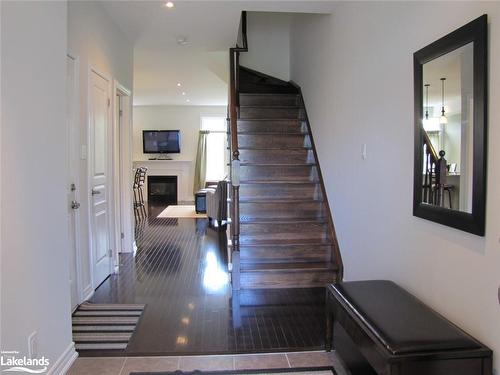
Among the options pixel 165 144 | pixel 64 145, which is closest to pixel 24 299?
pixel 64 145

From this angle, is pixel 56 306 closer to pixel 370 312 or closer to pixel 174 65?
pixel 370 312

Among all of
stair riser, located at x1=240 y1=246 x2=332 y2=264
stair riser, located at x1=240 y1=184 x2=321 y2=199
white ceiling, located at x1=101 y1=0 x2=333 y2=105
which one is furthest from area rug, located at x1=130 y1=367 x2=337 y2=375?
white ceiling, located at x1=101 y1=0 x2=333 y2=105

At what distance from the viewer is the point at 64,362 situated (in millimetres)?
2234

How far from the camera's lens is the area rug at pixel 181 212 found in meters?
8.24

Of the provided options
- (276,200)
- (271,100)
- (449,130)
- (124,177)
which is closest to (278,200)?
(276,200)

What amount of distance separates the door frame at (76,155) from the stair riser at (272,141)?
2235mm

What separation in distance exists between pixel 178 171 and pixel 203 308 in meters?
8.36

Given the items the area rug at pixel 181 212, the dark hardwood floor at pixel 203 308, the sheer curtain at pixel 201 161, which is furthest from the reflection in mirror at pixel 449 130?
the sheer curtain at pixel 201 161

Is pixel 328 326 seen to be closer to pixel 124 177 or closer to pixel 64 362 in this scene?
pixel 64 362

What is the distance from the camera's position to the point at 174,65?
636 centimetres

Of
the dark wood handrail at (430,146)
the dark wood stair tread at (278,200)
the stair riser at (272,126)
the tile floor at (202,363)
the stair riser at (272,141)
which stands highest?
the stair riser at (272,126)

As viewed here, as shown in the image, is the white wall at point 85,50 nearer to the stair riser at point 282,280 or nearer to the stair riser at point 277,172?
the stair riser at point 282,280

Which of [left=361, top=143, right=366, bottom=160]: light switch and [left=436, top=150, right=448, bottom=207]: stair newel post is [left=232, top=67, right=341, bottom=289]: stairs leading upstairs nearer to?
[left=361, top=143, right=366, bottom=160]: light switch

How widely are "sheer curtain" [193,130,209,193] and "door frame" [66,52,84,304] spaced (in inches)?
Result: 313
